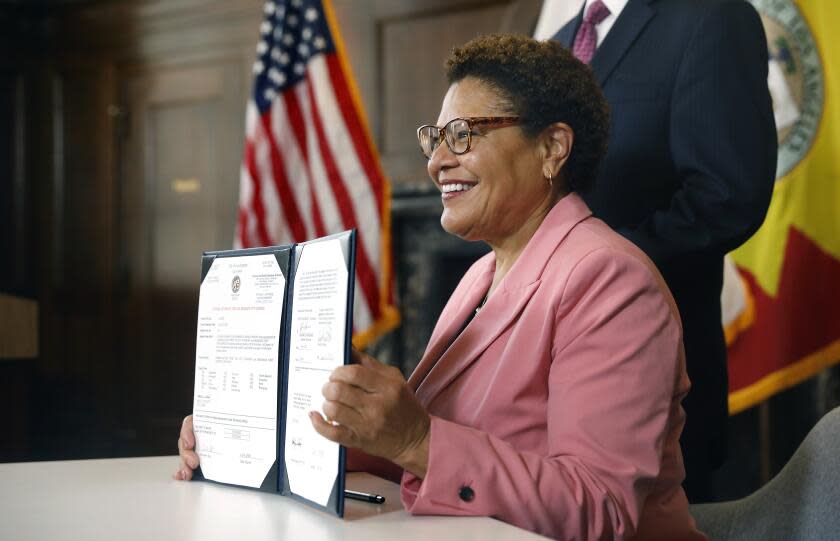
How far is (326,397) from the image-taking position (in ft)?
3.40

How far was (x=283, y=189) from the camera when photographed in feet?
12.2

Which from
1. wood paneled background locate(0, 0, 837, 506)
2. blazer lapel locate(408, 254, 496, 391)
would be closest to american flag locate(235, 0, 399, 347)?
wood paneled background locate(0, 0, 837, 506)

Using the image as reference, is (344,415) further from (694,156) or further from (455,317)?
(694,156)

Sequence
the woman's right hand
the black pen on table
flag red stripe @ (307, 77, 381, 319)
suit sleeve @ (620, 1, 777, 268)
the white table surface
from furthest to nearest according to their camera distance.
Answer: flag red stripe @ (307, 77, 381, 319) → suit sleeve @ (620, 1, 777, 268) → the woman's right hand → the black pen on table → the white table surface

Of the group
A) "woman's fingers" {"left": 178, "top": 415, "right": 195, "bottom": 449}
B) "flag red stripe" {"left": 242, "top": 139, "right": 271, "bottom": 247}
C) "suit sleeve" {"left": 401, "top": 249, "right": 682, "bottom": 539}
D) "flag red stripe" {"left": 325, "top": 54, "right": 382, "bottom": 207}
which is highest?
"flag red stripe" {"left": 325, "top": 54, "right": 382, "bottom": 207}

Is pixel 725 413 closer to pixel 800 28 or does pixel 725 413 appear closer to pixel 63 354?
pixel 800 28

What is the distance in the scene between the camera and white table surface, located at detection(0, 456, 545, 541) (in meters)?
0.99

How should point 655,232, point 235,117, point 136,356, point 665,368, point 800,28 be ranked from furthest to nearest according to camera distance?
1. point 136,356
2. point 235,117
3. point 800,28
4. point 655,232
5. point 665,368

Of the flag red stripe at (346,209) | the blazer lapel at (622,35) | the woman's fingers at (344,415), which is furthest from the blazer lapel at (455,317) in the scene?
the flag red stripe at (346,209)

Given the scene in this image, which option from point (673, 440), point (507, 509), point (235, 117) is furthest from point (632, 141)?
point (235, 117)

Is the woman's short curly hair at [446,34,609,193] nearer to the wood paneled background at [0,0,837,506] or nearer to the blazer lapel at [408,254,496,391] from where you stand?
the blazer lapel at [408,254,496,391]

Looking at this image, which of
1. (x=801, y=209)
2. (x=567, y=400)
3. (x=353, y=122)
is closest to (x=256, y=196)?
(x=353, y=122)

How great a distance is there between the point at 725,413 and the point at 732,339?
1030 mm

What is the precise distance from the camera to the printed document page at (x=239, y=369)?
121 cm
